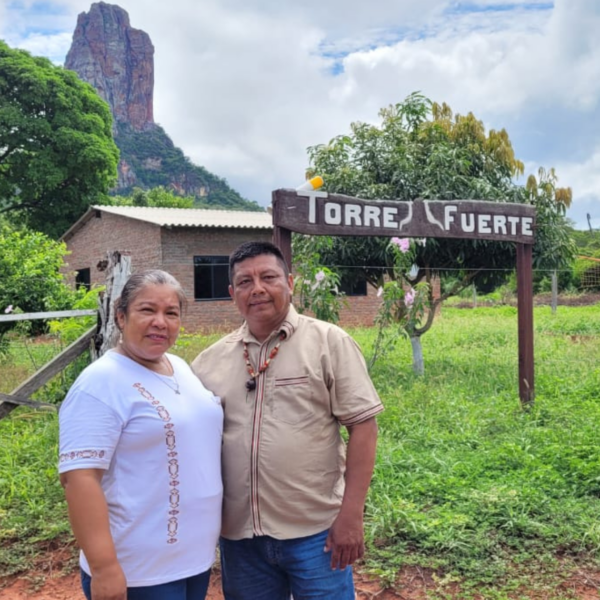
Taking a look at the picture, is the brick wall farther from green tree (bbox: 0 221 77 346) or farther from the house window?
green tree (bbox: 0 221 77 346)

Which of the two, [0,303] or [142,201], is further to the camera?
[142,201]

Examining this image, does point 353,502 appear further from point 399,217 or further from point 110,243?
point 110,243

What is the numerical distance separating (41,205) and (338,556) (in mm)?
23291

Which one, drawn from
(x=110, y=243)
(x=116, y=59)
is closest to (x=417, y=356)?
(x=110, y=243)

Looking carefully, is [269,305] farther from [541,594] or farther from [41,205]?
[41,205]

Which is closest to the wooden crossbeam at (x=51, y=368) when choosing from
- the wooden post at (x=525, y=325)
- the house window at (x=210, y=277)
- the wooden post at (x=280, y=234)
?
the wooden post at (x=280, y=234)

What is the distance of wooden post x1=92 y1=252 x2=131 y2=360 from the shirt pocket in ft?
8.82

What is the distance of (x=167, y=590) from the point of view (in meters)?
1.67

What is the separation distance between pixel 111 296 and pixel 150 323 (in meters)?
2.76

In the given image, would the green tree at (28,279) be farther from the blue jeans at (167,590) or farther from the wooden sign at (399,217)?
the blue jeans at (167,590)

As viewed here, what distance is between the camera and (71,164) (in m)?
21.9

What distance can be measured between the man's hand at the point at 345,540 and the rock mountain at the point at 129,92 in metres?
61.5

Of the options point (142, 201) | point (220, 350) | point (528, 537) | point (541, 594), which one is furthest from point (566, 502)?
point (142, 201)

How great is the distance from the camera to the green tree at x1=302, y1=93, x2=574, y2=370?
8.06m
